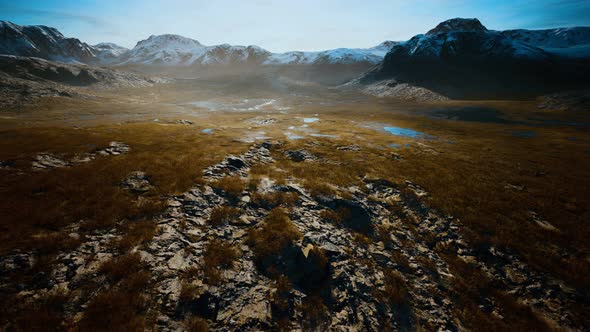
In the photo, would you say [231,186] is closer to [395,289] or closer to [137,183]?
[137,183]

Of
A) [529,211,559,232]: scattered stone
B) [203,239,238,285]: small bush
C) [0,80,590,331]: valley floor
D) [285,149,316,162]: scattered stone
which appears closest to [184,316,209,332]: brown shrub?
[0,80,590,331]: valley floor

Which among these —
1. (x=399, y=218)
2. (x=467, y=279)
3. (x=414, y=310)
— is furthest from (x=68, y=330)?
(x=399, y=218)

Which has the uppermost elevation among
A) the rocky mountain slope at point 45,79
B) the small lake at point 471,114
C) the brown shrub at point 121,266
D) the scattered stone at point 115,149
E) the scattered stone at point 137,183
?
the rocky mountain slope at point 45,79

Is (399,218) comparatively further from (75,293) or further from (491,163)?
(491,163)

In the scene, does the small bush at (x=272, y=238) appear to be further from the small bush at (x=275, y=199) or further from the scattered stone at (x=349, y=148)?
the scattered stone at (x=349, y=148)

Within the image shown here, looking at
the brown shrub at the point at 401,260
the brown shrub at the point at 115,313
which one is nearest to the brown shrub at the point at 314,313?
the brown shrub at the point at 401,260

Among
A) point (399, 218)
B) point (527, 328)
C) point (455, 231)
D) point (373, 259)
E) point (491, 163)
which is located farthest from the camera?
point (491, 163)

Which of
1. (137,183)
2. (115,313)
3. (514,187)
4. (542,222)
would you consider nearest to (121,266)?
(115,313)
